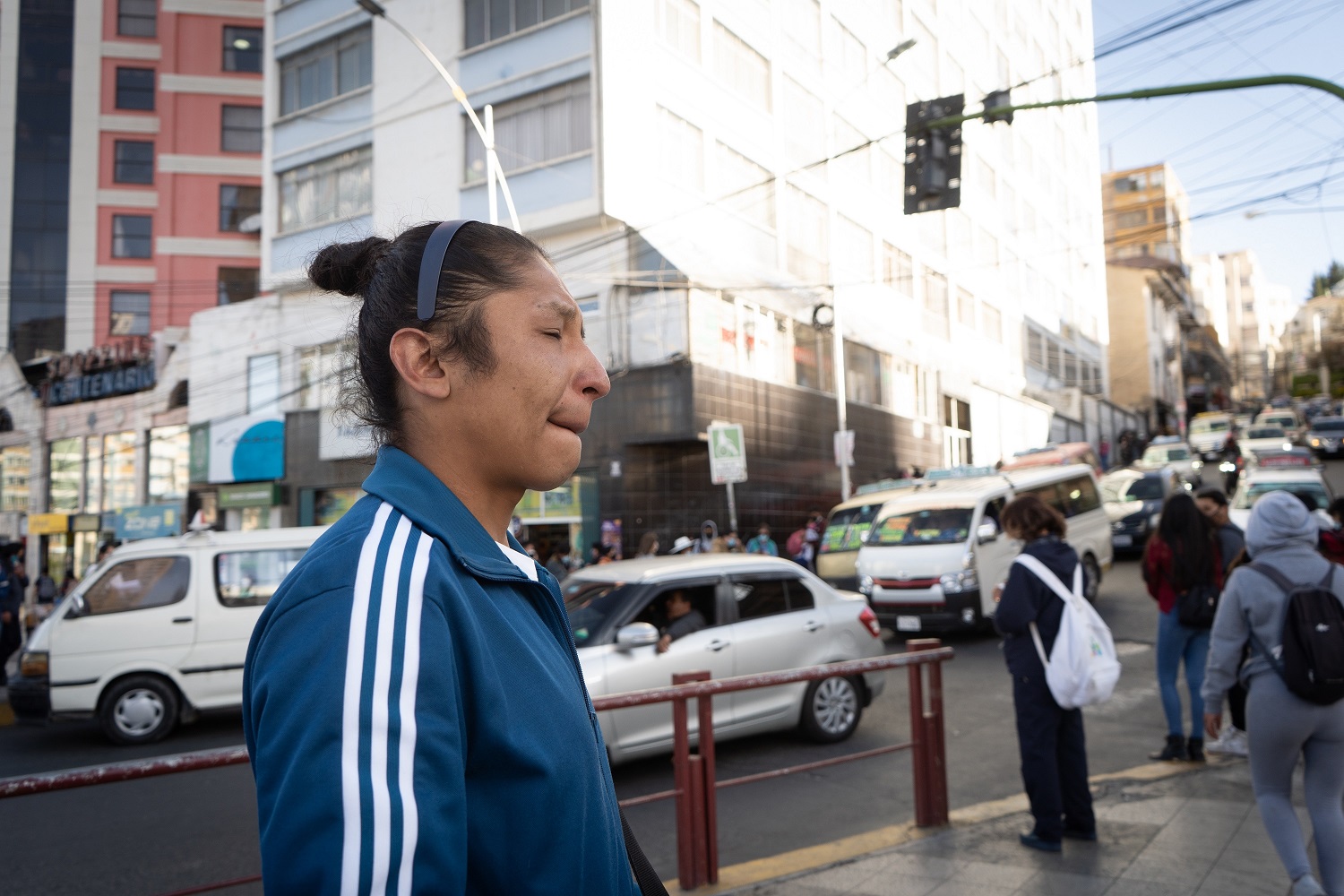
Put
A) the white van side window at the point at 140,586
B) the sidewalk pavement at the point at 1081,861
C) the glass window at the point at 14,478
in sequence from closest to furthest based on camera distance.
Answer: the sidewalk pavement at the point at 1081,861
the white van side window at the point at 140,586
the glass window at the point at 14,478

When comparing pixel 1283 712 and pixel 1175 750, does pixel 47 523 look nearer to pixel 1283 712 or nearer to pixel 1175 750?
pixel 1175 750

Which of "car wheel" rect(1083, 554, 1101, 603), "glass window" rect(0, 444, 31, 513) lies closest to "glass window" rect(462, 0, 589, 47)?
"car wheel" rect(1083, 554, 1101, 603)

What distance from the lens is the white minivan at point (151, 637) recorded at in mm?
9414

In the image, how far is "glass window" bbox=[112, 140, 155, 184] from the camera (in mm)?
38531

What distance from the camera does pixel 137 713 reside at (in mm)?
9508

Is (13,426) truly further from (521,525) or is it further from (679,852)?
(679,852)

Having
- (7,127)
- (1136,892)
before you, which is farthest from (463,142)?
(7,127)

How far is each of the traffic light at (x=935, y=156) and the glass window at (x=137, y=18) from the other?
3698cm

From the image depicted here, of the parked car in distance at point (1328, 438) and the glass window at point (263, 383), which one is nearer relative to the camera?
the glass window at point (263, 383)

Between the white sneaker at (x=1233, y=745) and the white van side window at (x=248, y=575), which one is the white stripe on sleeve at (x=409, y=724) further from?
the white van side window at (x=248, y=575)

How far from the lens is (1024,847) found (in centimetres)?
529

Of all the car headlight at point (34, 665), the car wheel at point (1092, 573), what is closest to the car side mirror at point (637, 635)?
the car headlight at point (34, 665)

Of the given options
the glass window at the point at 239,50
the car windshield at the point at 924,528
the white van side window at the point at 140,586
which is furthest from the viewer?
the glass window at the point at 239,50

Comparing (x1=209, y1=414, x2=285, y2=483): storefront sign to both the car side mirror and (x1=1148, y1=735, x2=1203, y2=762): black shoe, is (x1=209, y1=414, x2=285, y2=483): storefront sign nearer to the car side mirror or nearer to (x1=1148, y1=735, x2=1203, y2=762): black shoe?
the car side mirror
